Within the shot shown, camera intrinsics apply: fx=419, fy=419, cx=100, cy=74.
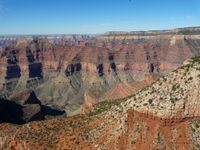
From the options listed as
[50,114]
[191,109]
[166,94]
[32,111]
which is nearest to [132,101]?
[166,94]

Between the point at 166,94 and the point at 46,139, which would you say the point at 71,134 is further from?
the point at 166,94

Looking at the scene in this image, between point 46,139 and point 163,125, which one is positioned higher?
point 163,125

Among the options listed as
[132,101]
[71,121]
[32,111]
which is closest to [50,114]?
[32,111]

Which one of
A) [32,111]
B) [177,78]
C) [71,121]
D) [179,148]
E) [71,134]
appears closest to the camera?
[179,148]

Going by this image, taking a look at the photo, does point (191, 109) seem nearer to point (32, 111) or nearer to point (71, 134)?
point (71, 134)

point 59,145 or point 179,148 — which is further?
point 59,145

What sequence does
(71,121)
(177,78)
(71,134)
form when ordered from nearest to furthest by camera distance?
(177,78) < (71,134) < (71,121)

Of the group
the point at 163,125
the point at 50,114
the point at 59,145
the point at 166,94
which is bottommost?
the point at 50,114
